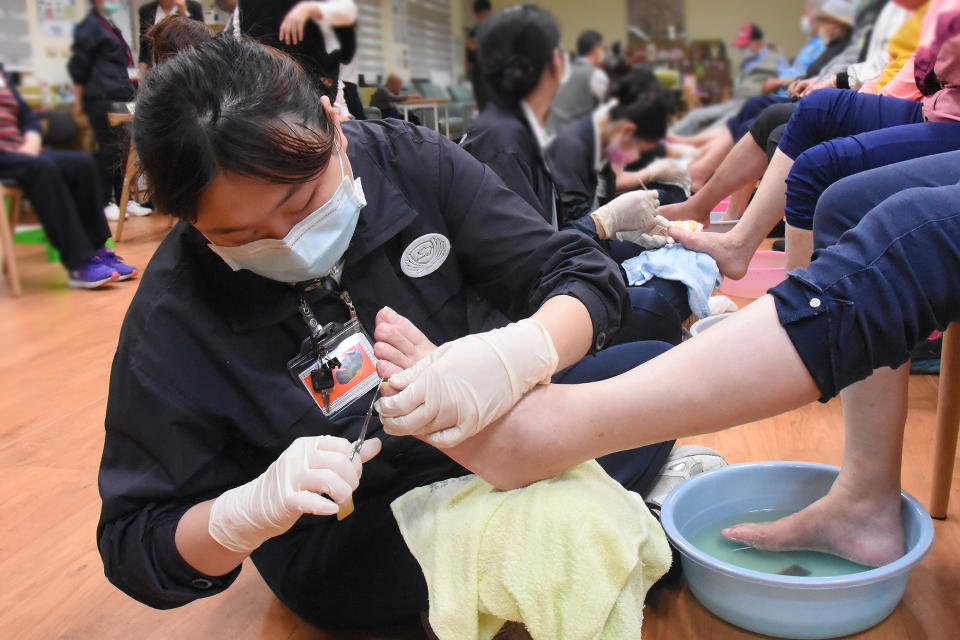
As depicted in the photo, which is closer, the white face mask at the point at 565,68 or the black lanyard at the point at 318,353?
the white face mask at the point at 565,68

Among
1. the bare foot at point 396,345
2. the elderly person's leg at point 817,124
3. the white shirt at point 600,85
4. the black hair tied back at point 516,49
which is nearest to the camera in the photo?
the white shirt at point 600,85

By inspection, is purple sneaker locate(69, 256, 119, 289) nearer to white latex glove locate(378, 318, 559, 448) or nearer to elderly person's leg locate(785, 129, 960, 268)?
white latex glove locate(378, 318, 559, 448)

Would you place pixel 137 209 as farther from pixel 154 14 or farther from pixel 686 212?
pixel 686 212

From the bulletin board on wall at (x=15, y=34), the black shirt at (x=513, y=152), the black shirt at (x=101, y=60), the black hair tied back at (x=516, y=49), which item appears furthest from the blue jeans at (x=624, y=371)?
the bulletin board on wall at (x=15, y=34)

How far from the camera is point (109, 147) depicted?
0.96m

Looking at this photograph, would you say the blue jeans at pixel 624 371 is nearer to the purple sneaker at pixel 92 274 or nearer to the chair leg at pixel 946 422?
the chair leg at pixel 946 422

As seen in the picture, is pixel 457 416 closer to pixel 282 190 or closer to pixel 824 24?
pixel 282 190

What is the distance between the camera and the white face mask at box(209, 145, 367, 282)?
749mm

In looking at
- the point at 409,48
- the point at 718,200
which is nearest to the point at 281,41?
the point at 409,48

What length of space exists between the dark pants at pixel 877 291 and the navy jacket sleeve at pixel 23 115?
2.55m

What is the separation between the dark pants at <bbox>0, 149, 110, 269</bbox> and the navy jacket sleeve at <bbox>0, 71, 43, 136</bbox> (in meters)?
0.10

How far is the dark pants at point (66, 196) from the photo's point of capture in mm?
1404

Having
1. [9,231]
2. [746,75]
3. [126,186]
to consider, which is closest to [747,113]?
[746,75]

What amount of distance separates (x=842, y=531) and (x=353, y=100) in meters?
0.79
